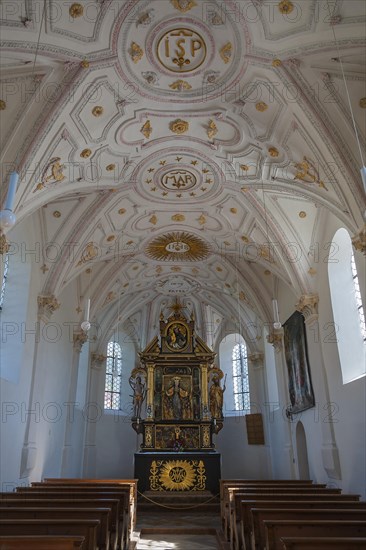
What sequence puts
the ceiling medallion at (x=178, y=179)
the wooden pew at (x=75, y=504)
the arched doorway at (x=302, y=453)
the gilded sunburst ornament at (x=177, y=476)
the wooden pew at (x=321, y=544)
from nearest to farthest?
the wooden pew at (x=321, y=544) → the wooden pew at (x=75, y=504) → the ceiling medallion at (x=178, y=179) → the arched doorway at (x=302, y=453) → the gilded sunburst ornament at (x=177, y=476)

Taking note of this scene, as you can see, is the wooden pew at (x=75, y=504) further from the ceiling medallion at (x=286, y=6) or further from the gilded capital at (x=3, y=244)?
the ceiling medallion at (x=286, y=6)

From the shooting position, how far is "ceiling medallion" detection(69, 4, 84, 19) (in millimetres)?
7887

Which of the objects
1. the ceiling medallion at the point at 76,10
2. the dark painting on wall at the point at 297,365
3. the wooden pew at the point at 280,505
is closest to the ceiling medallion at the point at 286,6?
the ceiling medallion at the point at 76,10

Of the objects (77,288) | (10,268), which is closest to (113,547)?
(10,268)

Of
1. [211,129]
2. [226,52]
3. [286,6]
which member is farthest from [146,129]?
[286,6]

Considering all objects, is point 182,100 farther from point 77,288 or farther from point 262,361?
point 262,361

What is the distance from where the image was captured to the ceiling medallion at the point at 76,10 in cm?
789

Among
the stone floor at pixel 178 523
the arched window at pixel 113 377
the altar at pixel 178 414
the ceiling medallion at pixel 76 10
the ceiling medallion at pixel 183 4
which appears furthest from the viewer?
the arched window at pixel 113 377

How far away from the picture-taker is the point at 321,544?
400 cm

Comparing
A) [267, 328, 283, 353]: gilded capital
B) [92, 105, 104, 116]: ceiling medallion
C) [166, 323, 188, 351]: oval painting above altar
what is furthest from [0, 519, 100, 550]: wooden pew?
[166, 323, 188, 351]: oval painting above altar

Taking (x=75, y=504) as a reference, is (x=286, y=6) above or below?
above

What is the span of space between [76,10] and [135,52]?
1.41 m

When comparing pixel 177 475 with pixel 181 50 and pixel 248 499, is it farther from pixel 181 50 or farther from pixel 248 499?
pixel 181 50

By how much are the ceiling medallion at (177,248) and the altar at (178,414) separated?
306cm
